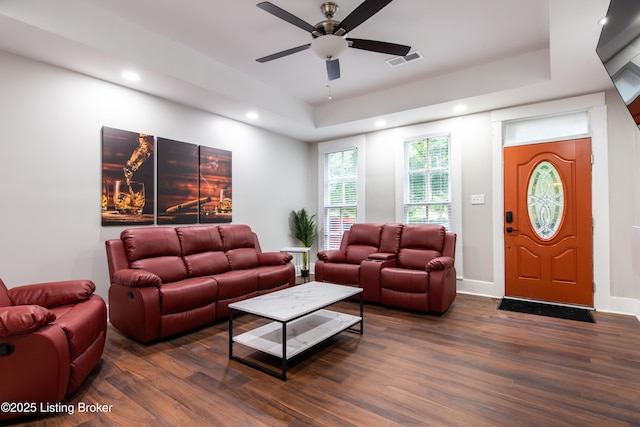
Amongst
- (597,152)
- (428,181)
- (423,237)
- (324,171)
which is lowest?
(423,237)

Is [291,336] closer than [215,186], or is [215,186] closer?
[291,336]

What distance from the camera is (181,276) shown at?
3594 millimetres

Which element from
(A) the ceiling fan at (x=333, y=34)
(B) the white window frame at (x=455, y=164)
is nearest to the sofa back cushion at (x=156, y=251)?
(A) the ceiling fan at (x=333, y=34)

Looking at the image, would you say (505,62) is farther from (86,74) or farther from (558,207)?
(86,74)

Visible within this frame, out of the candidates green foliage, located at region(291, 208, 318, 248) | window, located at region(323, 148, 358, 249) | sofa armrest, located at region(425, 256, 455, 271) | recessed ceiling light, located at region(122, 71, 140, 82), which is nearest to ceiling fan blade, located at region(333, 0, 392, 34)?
recessed ceiling light, located at region(122, 71, 140, 82)

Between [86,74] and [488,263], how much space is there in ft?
18.7

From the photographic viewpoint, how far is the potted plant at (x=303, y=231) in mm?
6090

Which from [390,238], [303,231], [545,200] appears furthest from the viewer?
[303,231]

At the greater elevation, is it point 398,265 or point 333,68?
point 333,68

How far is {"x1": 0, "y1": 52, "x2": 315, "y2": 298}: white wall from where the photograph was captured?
2.91 m

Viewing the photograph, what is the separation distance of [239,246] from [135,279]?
67.5 inches

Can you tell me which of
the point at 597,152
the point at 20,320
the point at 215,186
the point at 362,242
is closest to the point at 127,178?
the point at 215,186

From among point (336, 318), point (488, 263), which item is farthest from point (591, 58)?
point (336, 318)

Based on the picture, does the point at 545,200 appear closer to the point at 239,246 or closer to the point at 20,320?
the point at 239,246
